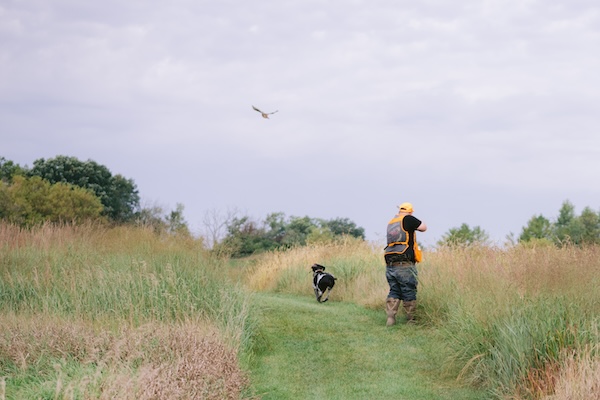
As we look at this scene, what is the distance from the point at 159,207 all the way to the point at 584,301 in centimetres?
2521

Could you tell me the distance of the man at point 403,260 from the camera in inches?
553

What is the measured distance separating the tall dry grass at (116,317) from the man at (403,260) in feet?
10.00

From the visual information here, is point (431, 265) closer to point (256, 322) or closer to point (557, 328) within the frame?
point (256, 322)

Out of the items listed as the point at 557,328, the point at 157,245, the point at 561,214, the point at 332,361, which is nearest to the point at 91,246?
the point at 157,245

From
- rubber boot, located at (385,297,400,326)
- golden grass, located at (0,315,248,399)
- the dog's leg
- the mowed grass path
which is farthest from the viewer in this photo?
the dog's leg

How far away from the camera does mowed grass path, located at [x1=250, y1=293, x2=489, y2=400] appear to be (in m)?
9.79

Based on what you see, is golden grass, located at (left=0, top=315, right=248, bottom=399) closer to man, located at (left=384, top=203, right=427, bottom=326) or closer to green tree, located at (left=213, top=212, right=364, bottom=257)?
man, located at (left=384, top=203, right=427, bottom=326)

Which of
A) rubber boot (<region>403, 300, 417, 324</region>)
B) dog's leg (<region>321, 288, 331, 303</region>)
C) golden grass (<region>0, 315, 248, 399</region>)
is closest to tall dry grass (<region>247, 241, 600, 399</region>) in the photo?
rubber boot (<region>403, 300, 417, 324</region>)

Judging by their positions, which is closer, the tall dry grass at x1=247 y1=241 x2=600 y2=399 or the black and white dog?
the tall dry grass at x1=247 y1=241 x2=600 y2=399

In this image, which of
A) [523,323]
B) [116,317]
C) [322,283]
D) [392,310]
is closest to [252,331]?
[116,317]

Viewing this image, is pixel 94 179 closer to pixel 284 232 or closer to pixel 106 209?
pixel 106 209

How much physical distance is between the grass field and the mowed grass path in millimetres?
34

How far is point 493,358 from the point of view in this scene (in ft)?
31.3

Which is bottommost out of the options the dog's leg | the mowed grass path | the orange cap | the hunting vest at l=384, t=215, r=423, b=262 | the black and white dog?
the mowed grass path
